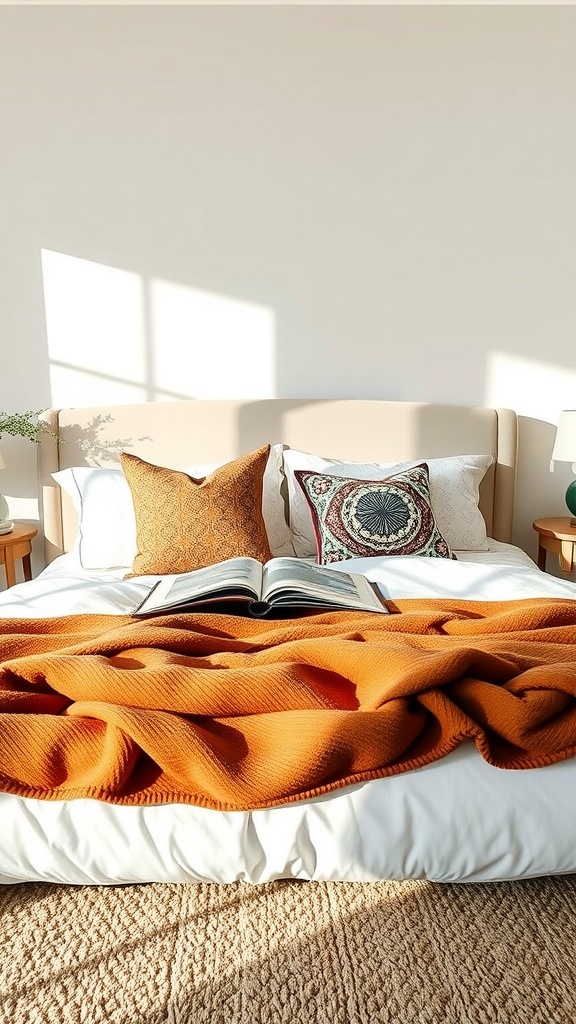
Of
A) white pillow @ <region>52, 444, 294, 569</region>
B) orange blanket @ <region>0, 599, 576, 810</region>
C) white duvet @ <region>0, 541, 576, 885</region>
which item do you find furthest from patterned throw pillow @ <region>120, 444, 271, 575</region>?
white duvet @ <region>0, 541, 576, 885</region>

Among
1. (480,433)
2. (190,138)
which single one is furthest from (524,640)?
(190,138)

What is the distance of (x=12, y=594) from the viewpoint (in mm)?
2664

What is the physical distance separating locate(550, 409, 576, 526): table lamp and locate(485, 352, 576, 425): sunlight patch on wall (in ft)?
0.70

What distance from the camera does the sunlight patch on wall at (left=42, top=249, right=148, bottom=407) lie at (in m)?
3.77

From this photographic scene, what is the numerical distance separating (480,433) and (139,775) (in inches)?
103

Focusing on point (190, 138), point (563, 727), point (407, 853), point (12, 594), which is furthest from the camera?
point (190, 138)

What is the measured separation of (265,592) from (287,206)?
7.05 feet

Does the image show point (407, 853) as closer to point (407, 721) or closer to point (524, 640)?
point (407, 721)

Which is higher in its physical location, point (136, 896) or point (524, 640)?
point (524, 640)

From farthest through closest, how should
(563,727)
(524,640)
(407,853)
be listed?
(524,640)
(563,727)
(407,853)

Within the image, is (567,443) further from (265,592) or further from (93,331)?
(93,331)

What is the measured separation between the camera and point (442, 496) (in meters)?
3.40

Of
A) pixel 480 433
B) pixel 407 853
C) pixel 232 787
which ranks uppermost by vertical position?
pixel 480 433

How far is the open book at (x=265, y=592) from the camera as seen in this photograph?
7.36 ft
